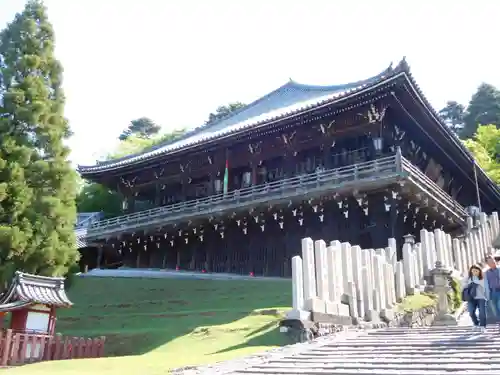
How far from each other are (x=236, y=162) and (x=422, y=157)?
9483 mm

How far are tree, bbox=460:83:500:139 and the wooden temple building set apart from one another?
29036mm

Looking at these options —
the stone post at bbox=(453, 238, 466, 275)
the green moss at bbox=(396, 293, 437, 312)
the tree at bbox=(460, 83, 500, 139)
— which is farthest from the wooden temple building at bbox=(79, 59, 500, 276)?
the tree at bbox=(460, 83, 500, 139)

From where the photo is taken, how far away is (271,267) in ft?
77.2

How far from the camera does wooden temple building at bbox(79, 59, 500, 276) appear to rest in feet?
68.3

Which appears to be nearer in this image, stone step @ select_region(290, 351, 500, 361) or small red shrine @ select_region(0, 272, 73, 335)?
stone step @ select_region(290, 351, 500, 361)

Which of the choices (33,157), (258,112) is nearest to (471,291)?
(33,157)

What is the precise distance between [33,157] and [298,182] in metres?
10.8

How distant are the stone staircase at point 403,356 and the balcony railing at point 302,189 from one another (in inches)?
443

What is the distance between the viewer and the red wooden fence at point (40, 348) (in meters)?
12.5

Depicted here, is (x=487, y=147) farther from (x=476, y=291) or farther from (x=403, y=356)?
(x=403, y=356)

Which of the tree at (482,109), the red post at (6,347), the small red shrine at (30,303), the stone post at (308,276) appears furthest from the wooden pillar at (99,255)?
the tree at (482,109)

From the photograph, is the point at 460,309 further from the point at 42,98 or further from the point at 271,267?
the point at 42,98

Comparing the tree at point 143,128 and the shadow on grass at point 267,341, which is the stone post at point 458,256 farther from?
the tree at point 143,128

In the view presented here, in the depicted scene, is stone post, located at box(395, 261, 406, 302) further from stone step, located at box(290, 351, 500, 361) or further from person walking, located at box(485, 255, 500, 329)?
stone step, located at box(290, 351, 500, 361)
